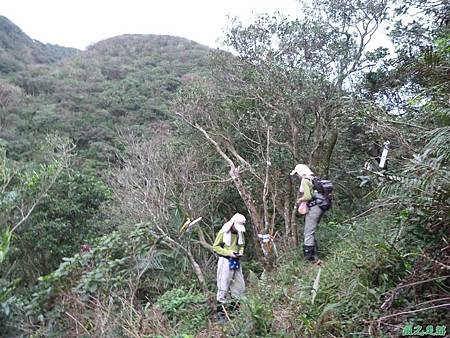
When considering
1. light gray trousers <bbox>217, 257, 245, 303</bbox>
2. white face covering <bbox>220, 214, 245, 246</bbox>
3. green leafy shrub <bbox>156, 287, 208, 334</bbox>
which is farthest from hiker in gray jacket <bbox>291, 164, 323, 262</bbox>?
green leafy shrub <bbox>156, 287, 208, 334</bbox>

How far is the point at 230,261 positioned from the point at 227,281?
11.3 inches

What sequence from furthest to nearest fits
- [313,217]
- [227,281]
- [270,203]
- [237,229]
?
[270,203] < [313,217] < [237,229] < [227,281]

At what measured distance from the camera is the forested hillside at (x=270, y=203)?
126 inches

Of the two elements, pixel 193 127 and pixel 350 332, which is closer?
pixel 350 332

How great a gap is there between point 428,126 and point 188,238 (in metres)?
5.98

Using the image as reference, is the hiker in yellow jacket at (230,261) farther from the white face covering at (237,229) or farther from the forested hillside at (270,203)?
the forested hillside at (270,203)

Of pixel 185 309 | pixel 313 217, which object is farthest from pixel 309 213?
pixel 185 309

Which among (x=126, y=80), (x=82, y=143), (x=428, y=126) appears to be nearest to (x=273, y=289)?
(x=428, y=126)

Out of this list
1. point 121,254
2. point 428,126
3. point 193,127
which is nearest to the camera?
point 428,126

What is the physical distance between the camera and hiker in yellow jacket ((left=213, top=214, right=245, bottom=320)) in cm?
600

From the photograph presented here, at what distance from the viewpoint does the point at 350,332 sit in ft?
10.5

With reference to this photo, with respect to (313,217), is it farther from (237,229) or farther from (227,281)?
(227,281)

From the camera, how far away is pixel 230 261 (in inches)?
239

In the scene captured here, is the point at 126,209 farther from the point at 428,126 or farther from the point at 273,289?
the point at 428,126
